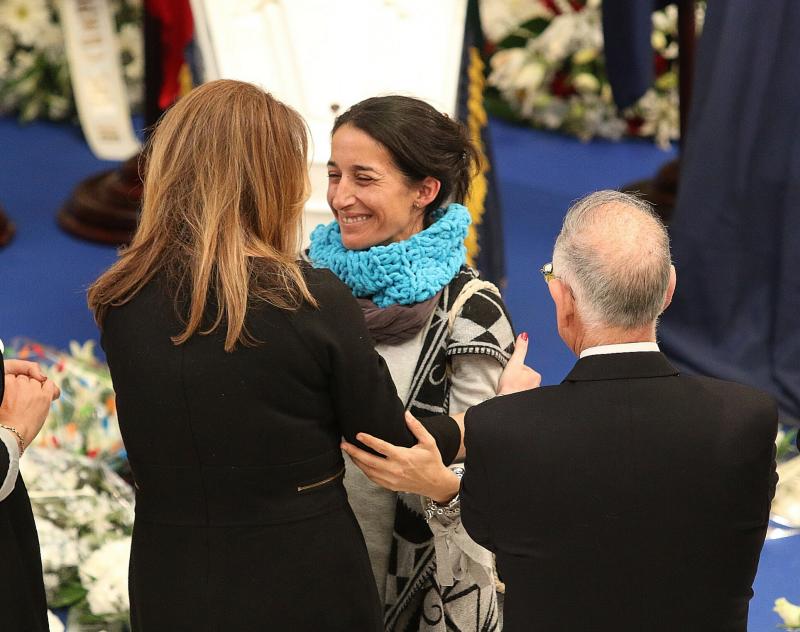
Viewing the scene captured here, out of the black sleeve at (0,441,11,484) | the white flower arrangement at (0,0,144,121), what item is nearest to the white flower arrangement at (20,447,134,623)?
the black sleeve at (0,441,11,484)

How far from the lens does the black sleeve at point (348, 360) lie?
1.62 meters

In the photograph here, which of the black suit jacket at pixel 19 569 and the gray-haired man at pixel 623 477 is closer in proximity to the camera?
the gray-haired man at pixel 623 477

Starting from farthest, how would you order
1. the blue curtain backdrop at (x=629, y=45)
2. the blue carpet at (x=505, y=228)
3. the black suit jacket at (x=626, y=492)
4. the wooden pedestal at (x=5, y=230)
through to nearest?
the wooden pedestal at (x=5, y=230) → the blue curtain backdrop at (x=629, y=45) → the blue carpet at (x=505, y=228) → the black suit jacket at (x=626, y=492)

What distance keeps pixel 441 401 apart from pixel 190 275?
550 mm

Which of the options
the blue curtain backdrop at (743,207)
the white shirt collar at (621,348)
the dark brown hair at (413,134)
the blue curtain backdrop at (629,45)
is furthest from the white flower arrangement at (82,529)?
the blue curtain backdrop at (629,45)

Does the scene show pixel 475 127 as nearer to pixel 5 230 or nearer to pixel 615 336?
pixel 5 230

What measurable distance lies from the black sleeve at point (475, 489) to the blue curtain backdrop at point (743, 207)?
248 cm

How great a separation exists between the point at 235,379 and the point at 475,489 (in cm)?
34

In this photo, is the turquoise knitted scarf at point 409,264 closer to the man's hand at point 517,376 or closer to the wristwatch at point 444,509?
the man's hand at point 517,376

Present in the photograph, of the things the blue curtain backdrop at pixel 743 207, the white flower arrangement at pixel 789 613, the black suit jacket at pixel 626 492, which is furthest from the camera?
the blue curtain backdrop at pixel 743 207

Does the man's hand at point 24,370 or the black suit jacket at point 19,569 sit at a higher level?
the man's hand at point 24,370

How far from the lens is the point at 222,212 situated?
5.37ft

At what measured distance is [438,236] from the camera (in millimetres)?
2055

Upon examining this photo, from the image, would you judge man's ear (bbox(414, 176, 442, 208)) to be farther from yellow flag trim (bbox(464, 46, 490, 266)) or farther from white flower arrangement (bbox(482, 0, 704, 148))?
white flower arrangement (bbox(482, 0, 704, 148))
